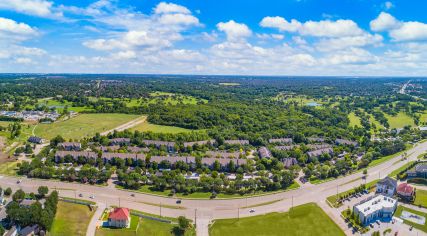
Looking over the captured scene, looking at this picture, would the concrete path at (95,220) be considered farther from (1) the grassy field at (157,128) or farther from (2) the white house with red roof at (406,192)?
(1) the grassy field at (157,128)

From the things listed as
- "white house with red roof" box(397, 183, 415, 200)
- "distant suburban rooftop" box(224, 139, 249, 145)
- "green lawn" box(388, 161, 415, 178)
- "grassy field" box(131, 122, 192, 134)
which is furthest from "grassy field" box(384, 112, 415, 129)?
"grassy field" box(131, 122, 192, 134)

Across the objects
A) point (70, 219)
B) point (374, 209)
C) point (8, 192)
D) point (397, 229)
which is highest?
point (8, 192)

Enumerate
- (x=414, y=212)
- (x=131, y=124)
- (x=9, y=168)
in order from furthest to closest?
(x=131, y=124)
(x=9, y=168)
(x=414, y=212)

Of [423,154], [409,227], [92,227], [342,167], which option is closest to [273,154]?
[342,167]

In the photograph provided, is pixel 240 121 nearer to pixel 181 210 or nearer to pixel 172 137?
pixel 172 137

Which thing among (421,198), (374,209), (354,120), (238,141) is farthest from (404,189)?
(354,120)

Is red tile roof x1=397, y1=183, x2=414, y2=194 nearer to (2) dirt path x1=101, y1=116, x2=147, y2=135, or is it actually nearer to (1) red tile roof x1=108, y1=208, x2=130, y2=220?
(1) red tile roof x1=108, y1=208, x2=130, y2=220

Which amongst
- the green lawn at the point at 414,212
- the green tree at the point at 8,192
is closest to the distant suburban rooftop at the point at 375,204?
the green lawn at the point at 414,212

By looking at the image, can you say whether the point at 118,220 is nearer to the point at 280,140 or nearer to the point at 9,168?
the point at 9,168
